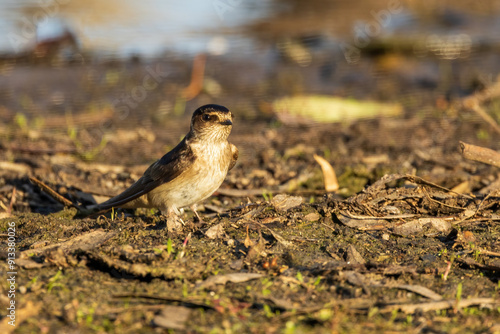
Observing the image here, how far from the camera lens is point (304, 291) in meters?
4.56

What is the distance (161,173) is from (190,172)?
1.01 ft

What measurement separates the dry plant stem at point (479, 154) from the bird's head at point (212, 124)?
2.27 metres

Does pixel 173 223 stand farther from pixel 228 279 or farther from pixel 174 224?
pixel 228 279

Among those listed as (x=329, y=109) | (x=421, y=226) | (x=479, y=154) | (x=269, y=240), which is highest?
(x=479, y=154)

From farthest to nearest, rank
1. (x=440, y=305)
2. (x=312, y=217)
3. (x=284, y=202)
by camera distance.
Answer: (x=284, y=202), (x=312, y=217), (x=440, y=305)

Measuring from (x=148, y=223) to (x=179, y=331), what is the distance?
215cm

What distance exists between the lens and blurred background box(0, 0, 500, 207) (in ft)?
32.9

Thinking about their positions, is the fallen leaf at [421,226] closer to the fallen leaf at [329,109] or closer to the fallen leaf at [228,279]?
the fallen leaf at [228,279]

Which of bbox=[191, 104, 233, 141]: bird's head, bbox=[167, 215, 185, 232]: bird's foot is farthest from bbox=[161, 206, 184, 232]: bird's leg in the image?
bbox=[191, 104, 233, 141]: bird's head

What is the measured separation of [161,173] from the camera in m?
6.43

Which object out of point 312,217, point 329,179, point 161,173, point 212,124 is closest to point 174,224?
point 161,173

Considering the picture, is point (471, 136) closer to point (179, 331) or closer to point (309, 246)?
point (309, 246)

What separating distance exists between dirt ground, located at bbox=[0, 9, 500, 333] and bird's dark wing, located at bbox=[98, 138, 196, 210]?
194 millimetres

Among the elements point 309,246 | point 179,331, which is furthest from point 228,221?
point 179,331
